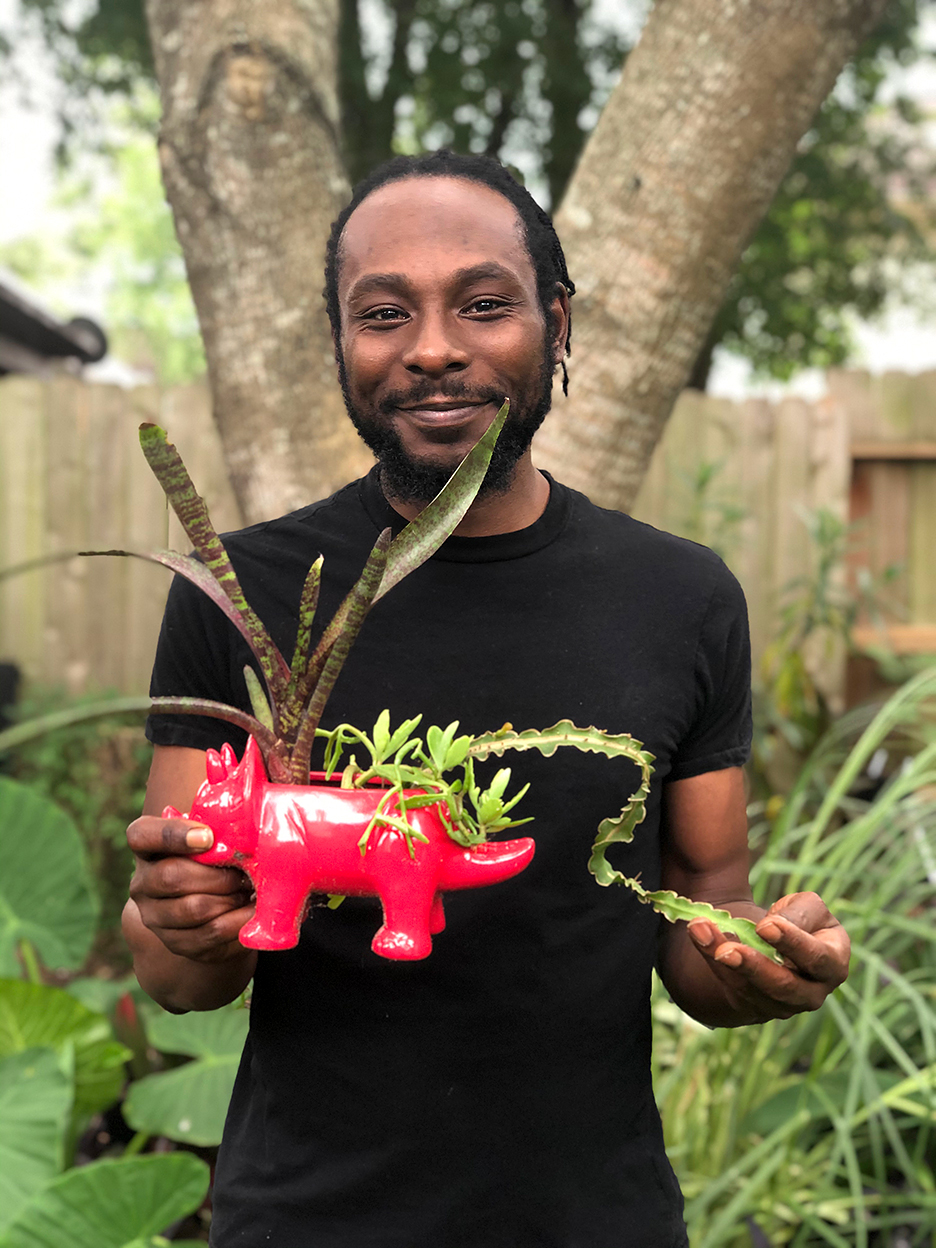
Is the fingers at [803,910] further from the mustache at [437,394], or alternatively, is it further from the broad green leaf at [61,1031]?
the broad green leaf at [61,1031]

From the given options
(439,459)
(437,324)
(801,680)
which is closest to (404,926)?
(439,459)

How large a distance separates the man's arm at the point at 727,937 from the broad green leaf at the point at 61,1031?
Result: 65.2 inches

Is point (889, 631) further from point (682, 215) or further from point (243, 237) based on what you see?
point (243, 237)

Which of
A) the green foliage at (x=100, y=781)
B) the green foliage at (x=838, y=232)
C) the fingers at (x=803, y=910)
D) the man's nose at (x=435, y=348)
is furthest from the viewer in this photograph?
the green foliage at (x=838, y=232)

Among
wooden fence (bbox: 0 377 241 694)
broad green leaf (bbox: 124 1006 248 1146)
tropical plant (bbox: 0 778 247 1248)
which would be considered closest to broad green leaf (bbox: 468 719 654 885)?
tropical plant (bbox: 0 778 247 1248)

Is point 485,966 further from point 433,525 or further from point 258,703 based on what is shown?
point 433,525

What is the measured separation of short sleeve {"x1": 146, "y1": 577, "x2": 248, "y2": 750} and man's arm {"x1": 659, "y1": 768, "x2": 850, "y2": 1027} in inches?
24.3

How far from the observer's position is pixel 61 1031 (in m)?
2.68

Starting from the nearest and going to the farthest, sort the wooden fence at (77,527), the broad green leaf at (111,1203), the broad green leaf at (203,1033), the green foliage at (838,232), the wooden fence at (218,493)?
the broad green leaf at (111,1203)
the broad green leaf at (203,1033)
the wooden fence at (218,493)
the wooden fence at (77,527)
the green foliage at (838,232)

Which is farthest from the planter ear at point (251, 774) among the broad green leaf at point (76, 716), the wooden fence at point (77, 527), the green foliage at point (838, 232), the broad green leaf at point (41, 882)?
the green foliage at point (838, 232)

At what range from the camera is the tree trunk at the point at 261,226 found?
8.02 ft

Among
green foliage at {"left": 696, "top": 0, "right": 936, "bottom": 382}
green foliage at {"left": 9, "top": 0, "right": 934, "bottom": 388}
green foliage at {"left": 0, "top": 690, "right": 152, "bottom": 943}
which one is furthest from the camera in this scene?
green foliage at {"left": 696, "top": 0, "right": 936, "bottom": 382}

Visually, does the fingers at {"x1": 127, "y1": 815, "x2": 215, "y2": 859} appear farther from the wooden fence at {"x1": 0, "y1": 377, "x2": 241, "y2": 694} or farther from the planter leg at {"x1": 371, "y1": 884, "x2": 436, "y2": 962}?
the wooden fence at {"x1": 0, "y1": 377, "x2": 241, "y2": 694}

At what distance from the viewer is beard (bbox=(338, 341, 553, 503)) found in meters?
1.36
